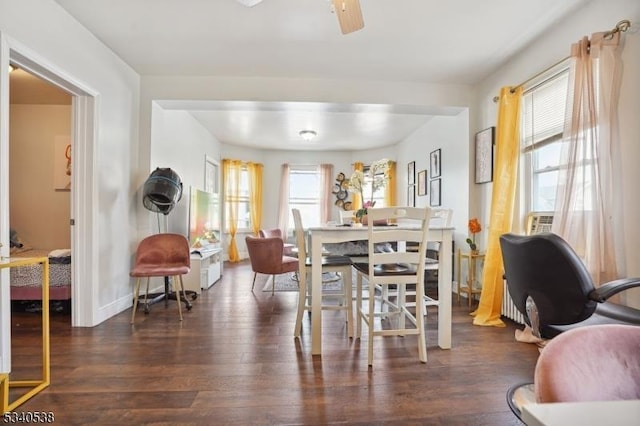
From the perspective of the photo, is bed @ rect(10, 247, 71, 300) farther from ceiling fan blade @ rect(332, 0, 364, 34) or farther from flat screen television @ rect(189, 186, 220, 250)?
ceiling fan blade @ rect(332, 0, 364, 34)

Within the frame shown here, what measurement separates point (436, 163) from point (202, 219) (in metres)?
3.63

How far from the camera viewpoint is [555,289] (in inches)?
50.2

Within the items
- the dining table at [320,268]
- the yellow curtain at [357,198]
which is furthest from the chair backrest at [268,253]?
the yellow curtain at [357,198]

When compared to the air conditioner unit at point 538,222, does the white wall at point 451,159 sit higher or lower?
higher

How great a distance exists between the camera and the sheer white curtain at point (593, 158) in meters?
1.83

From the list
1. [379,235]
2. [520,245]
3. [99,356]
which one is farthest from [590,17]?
[99,356]

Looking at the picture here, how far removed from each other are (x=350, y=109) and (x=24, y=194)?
4200mm

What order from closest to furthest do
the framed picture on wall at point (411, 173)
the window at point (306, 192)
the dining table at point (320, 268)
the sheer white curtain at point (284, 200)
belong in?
the dining table at point (320, 268), the framed picture on wall at point (411, 173), the sheer white curtain at point (284, 200), the window at point (306, 192)

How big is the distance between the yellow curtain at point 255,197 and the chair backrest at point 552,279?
572cm

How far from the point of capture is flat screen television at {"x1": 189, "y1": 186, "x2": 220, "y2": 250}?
4.02 meters

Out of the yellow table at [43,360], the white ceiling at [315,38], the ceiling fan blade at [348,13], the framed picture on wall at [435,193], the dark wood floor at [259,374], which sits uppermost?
the white ceiling at [315,38]

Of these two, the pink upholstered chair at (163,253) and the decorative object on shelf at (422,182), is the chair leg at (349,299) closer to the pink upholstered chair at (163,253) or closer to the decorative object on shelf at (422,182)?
the pink upholstered chair at (163,253)

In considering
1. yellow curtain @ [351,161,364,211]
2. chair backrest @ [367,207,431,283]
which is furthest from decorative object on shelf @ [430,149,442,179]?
chair backrest @ [367,207,431,283]

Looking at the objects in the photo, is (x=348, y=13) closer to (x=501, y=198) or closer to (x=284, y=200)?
(x=501, y=198)
